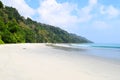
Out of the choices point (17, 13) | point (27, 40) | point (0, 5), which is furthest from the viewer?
point (17, 13)

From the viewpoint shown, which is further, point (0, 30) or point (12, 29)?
point (12, 29)

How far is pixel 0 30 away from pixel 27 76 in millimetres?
52658

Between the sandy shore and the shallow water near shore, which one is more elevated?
the shallow water near shore

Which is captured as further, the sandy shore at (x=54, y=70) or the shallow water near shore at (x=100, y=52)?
the shallow water near shore at (x=100, y=52)

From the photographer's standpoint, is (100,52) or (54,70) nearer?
(54,70)

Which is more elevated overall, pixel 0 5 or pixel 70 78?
pixel 0 5

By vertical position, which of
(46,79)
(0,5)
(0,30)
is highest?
(0,5)

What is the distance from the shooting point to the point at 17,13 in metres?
115

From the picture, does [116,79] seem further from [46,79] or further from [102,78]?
[46,79]

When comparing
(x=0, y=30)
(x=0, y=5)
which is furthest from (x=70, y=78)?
(x=0, y=5)

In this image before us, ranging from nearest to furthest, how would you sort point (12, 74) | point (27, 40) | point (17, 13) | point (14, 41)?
point (12, 74) → point (14, 41) → point (27, 40) → point (17, 13)

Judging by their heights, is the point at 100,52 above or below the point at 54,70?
above

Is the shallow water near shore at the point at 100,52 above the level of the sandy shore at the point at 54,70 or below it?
above

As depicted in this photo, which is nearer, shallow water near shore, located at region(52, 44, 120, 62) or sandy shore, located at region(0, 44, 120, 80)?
sandy shore, located at region(0, 44, 120, 80)
